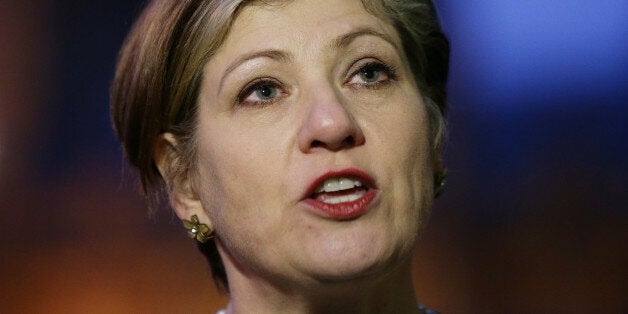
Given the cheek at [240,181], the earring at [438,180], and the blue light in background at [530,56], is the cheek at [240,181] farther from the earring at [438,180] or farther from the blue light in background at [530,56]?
the blue light in background at [530,56]

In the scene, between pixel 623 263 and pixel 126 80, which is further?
pixel 623 263

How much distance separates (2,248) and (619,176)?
75.2 inches

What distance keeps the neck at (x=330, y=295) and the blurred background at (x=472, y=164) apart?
1.03 m

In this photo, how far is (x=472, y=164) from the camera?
9.18ft

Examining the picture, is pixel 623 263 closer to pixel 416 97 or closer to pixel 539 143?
pixel 539 143

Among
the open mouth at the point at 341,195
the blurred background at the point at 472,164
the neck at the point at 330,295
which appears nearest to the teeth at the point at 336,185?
the open mouth at the point at 341,195

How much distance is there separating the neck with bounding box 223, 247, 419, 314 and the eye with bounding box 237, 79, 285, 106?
35cm

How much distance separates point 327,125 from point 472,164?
138cm

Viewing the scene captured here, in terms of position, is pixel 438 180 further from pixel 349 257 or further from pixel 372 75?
pixel 349 257

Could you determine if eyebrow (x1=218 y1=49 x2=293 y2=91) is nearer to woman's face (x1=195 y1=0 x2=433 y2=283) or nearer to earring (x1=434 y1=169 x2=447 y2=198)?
woman's face (x1=195 y1=0 x2=433 y2=283)

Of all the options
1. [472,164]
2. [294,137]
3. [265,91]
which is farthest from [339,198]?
[472,164]

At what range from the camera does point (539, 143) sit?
2781mm

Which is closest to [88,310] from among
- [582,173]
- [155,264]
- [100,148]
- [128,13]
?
[155,264]

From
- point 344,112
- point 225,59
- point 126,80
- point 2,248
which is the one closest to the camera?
point 344,112
